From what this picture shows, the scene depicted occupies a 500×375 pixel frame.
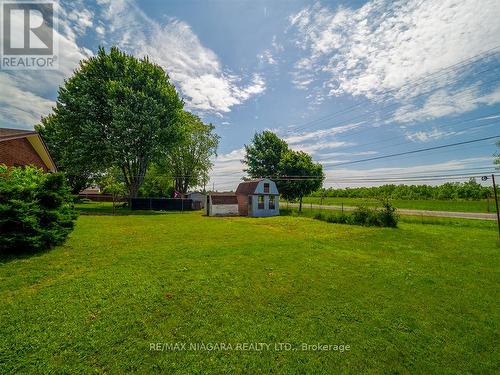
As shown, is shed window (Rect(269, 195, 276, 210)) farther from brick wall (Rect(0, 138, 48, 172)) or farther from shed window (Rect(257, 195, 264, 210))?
brick wall (Rect(0, 138, 48, 172))

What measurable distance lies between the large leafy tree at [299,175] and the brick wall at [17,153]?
28.1m

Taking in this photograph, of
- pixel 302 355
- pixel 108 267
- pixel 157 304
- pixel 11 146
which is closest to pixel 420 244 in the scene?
pixel 302 355

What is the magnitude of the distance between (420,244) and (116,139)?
1197 inches

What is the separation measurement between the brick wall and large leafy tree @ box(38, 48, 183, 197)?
9075 mm

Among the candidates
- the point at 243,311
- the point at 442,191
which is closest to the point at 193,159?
the point at 243,311

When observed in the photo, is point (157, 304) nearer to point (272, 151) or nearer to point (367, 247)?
point (367, 247)

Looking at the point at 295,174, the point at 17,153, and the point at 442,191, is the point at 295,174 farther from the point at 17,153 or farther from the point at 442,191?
the point at 442,191

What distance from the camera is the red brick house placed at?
42.9 feet

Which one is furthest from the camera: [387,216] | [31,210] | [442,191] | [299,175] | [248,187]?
[442,191]

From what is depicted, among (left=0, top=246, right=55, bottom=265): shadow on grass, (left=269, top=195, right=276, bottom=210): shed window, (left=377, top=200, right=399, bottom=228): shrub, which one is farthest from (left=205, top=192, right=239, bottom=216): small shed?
(left=0, top=246, right=55, bottom=265): shadow on grass

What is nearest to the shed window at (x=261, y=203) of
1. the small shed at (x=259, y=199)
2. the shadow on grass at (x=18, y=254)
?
the small shed at (x=259, y=199)

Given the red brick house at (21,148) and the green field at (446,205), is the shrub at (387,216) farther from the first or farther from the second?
the red brick house at (21,148)

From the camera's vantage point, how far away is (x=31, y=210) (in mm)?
7742

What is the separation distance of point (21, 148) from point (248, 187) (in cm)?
2239
